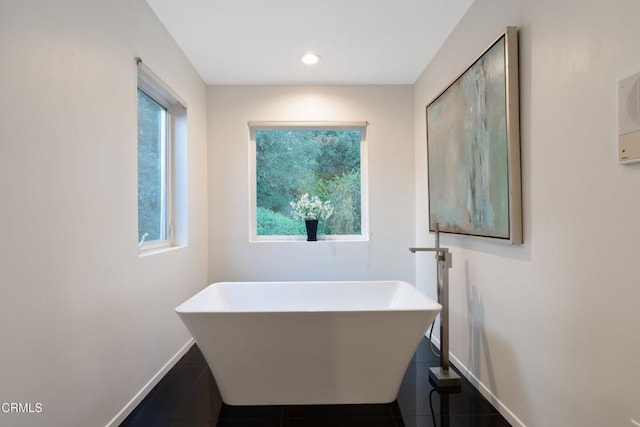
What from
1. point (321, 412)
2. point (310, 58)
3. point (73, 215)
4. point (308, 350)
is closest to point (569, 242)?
point (308, 350)

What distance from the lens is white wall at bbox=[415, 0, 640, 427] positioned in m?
1.14

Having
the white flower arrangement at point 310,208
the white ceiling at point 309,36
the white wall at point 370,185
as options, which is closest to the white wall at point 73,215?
the white ceiling at point 309,36

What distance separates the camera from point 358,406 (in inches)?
77.4

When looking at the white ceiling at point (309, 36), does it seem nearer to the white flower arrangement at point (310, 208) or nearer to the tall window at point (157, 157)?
the tall window at point (157, 157)

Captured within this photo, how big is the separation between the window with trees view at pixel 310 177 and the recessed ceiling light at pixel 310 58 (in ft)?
2.33

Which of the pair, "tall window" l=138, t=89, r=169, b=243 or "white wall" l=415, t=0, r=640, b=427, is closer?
"white wall" l=415, t=0, r=640, b=427

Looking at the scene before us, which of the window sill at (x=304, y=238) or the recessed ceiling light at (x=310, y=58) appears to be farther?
the window sill at (x=304, y=238)

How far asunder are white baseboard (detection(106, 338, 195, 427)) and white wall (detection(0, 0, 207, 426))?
0.04 metres

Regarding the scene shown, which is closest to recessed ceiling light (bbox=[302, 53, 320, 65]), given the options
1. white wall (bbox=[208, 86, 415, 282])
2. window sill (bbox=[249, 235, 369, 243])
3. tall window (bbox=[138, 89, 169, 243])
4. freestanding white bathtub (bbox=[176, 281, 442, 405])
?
white wall (bbox=[208, 86, 415, 282])

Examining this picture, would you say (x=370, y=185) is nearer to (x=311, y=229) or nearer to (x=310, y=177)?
(x=310, y=177)

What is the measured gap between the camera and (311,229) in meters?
3.37

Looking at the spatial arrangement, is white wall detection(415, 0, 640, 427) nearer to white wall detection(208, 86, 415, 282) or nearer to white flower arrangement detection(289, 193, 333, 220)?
white wall detection(208, 86, 415, 282)

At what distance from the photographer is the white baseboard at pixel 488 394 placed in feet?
5.65

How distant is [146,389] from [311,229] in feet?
6.11
